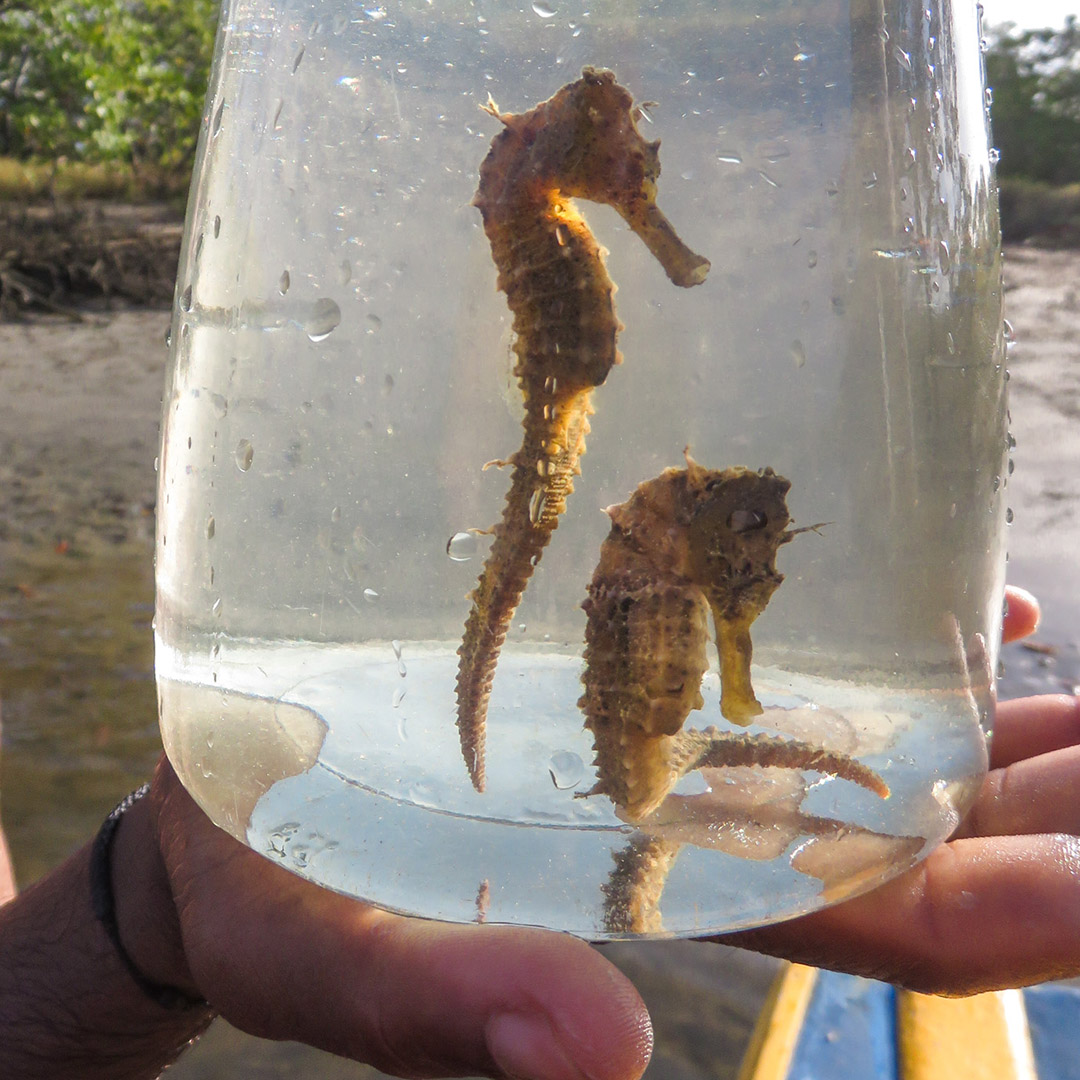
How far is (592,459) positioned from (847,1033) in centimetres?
Answer: 113

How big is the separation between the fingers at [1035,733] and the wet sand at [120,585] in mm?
1447

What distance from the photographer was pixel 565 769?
0.56 metres

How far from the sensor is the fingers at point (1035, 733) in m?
0.89

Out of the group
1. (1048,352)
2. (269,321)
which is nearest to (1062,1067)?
(269,321)

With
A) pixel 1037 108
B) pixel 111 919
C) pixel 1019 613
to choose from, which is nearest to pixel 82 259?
pixel 1037 108

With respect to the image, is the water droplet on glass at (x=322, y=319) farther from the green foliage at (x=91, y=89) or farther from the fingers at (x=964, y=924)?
the green foliage at (x=91, y=89)

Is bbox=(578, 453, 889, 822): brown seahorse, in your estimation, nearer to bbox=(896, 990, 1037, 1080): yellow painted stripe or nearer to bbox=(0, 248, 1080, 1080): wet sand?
bbox=(896, 990, 1037, 1080): yellow painted stripe

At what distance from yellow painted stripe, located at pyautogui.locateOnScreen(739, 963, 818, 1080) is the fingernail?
93 cm

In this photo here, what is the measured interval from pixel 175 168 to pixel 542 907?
7560mm

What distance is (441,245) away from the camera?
0.58 metres

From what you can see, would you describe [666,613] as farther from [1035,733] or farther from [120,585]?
[120,585]

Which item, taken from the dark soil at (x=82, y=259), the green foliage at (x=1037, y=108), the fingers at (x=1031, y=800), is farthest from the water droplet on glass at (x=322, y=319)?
the dark soil at (x=82, y=259)

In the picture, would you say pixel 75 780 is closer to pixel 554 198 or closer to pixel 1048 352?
pixel 554 198

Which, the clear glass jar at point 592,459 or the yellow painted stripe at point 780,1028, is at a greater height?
the clear glass jar at point 592,459
